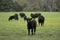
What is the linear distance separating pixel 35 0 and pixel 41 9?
556 cm

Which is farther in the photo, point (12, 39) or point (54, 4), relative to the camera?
point (54, 4)

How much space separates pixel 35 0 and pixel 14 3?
285 inches

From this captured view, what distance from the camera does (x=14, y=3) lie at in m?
52.1

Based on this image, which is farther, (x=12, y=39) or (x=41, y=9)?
(x=41, y=9)

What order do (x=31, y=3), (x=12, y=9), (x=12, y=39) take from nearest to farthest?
(x=12, y=39) < (x=12, y=9) < (x=31, y=3)

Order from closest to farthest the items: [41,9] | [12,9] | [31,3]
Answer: [12,9]
[41,9]
[31,3]

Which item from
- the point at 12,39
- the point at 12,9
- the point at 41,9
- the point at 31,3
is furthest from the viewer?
the point at 31,3

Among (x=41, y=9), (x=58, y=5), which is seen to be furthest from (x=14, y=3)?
(x=58, y=5)

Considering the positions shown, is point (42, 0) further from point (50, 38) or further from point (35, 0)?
point (50, 38)

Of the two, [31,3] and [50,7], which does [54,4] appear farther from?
[31,3]

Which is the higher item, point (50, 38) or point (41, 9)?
point (50, 38)

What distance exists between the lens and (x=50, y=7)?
52.6 meters

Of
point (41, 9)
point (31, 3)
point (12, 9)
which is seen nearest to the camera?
point (12, 9)

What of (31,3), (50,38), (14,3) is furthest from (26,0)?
(50,38)
